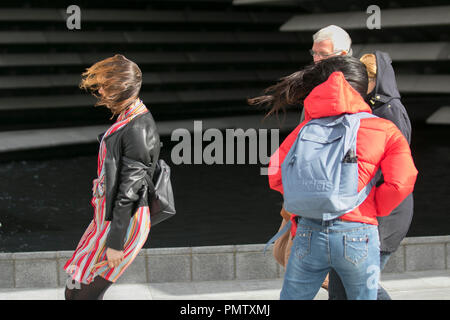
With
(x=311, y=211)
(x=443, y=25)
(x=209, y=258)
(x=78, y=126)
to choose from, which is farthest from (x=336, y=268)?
(x=78, y=126)

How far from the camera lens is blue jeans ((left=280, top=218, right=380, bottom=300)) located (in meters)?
3.04

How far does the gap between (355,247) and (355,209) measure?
0.14 m

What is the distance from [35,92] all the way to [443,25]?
8971 mm

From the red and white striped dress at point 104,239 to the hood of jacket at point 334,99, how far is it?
2.84 ft

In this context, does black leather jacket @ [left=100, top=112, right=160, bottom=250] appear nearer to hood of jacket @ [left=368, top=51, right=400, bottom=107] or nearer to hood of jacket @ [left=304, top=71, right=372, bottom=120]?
hood of jacket @ [left=304, top=71, right=372, bottom=120]

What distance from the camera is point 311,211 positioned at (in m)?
3.04

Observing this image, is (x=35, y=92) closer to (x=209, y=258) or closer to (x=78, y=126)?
(x=78, y=126)

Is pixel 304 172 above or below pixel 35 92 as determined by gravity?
below

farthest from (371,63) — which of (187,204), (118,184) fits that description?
(187,204)

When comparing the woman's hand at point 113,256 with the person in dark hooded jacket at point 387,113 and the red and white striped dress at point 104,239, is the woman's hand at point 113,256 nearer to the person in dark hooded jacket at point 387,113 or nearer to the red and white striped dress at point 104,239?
the red and white striped dress at point 104,239

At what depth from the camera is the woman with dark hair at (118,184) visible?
3.54 meters

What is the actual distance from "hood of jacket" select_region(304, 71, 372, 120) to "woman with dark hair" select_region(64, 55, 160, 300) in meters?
0.83

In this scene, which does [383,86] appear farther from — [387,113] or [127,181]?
[127,181]

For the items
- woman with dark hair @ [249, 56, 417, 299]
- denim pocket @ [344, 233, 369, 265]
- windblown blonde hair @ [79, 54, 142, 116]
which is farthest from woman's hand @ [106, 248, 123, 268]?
denim pocket @ [344, 233, 369, 265]
